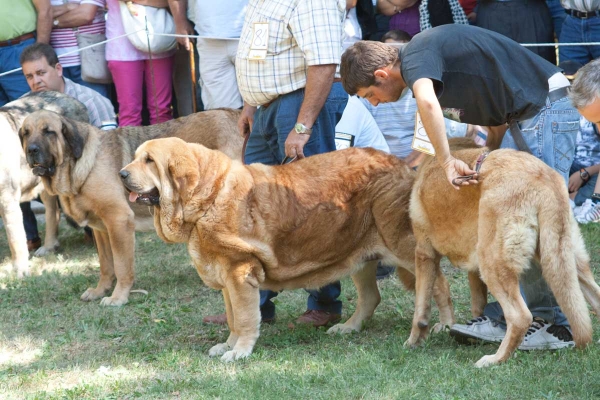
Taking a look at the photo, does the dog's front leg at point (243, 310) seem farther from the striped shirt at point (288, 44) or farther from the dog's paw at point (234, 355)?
the striped shirt at point (288, 44)

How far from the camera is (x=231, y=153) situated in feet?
25.2

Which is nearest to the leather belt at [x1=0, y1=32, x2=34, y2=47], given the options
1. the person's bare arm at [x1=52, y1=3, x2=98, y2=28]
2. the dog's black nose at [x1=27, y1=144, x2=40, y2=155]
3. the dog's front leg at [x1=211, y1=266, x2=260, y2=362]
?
the person's bare arm at [x1=52, y1=3, x2=98, y2=28]

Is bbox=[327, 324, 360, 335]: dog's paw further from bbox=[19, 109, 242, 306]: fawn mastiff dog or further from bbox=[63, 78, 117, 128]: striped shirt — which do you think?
bbox=[63, 78, 117, 128]: striped shirt

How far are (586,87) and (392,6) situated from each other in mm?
5442

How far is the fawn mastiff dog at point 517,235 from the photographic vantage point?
4.16m

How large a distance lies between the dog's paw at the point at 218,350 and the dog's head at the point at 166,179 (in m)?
0.83

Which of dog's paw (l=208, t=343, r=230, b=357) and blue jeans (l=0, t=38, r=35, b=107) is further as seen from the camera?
blue jeans (l=0, t=38, r=35, b=107)

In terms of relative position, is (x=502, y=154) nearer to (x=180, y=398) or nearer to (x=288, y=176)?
(x=288, y=176)

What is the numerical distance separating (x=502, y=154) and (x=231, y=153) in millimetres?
3689

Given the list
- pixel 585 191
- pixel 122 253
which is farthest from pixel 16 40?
pixel 585 191

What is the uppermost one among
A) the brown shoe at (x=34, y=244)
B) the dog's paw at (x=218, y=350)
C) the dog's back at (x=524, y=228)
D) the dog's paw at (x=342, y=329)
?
the dog's back at (x=524, y=228)

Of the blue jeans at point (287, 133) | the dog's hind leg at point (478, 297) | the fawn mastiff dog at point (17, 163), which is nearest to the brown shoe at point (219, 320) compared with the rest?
the blue jeans at point (287, 133)

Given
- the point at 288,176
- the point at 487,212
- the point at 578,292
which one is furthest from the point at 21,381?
the point at 578,292

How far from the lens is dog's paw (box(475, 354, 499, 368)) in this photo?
441 cm
